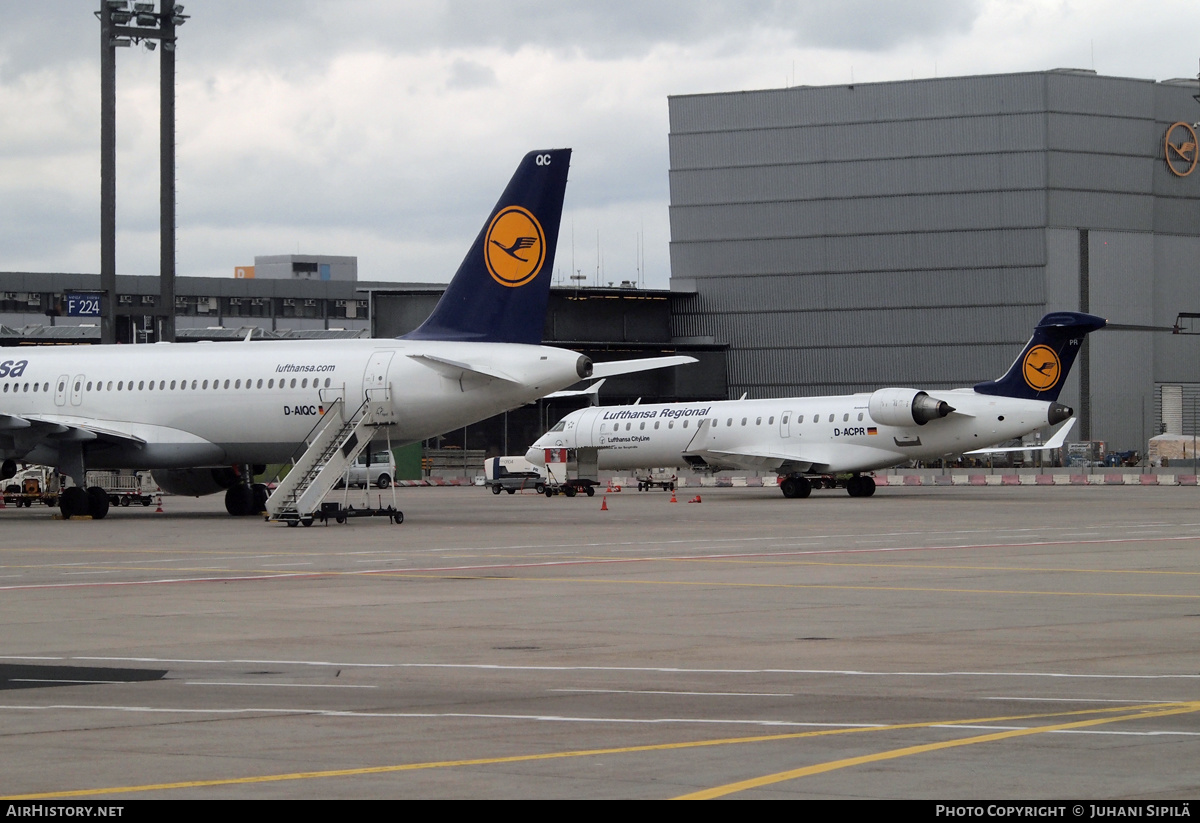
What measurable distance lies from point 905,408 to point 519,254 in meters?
19.3

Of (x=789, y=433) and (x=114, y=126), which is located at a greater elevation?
(x=114, y=126)

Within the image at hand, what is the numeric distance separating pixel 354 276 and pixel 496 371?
14732cm

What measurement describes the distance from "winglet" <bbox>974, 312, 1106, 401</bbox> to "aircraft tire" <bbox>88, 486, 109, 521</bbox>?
28.5m

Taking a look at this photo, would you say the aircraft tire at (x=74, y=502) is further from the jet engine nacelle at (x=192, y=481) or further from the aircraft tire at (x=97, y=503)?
the jet engine nacelle at (x=192, y=481)

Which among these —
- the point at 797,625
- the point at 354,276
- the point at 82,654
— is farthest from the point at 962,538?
the point at 354,276

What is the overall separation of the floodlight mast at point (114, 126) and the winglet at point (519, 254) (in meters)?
33.4

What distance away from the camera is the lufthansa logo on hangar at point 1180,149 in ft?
324

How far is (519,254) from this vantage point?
122 ft

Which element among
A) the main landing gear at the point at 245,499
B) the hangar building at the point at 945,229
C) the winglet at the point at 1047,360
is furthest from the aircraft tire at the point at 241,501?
the hangar building at the point at 945,229

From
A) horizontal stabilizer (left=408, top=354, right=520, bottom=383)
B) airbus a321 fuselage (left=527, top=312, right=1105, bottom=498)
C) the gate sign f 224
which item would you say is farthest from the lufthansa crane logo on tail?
the gate sign f 224

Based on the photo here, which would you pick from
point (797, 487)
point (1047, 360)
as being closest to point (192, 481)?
point (797, 487)

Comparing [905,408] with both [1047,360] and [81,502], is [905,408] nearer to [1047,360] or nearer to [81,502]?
[1047,360]

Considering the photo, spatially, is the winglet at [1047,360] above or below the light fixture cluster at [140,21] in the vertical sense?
below

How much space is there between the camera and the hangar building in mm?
96000
